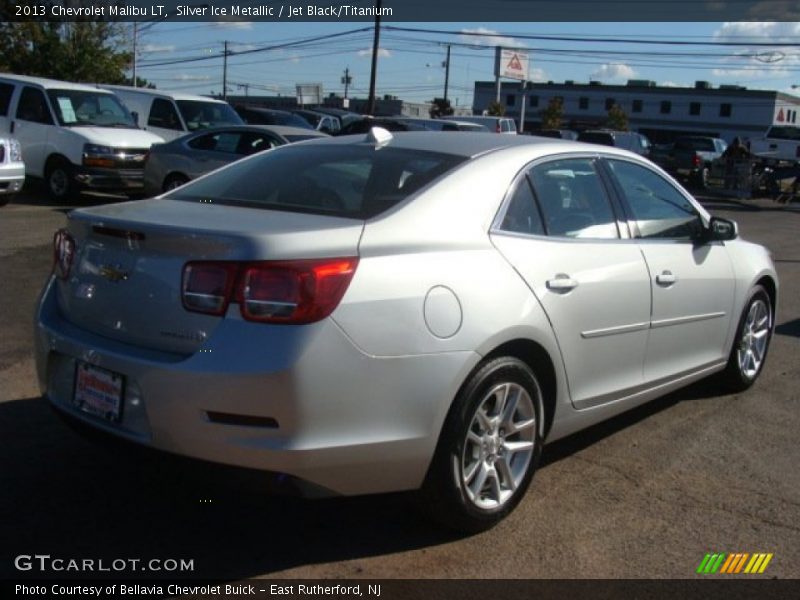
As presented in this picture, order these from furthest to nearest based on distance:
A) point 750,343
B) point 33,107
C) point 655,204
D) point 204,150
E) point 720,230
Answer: point 33,107
point 204,150
point 750,343
point 720,230
point 655,204

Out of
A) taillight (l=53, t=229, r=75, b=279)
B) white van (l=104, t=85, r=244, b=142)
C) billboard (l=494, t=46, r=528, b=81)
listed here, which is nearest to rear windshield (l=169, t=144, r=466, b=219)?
taillight (l=53, t=229, r=75, b=279)

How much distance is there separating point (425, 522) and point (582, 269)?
1.33 metres

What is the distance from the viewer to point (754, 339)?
19.4 ft

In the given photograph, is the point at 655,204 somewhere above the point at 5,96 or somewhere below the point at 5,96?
below

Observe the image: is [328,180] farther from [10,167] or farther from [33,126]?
[33,126]

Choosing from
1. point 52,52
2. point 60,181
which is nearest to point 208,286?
point 60,181

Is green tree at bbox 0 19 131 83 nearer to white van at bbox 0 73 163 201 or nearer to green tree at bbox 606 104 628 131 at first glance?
white van at bbox 0 73 163 201

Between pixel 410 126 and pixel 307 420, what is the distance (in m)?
19.9

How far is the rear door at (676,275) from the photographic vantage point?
464cm

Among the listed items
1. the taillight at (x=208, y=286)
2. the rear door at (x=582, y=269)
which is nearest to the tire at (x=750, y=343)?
the rear door at (x=582, y=269)

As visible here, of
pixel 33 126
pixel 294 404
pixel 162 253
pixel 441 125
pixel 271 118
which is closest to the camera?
pixel 294 404

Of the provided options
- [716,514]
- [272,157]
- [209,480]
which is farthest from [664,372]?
[209,480]

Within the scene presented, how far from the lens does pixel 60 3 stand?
27.0 metres

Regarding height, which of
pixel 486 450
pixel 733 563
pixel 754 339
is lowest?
pixel 733 563
